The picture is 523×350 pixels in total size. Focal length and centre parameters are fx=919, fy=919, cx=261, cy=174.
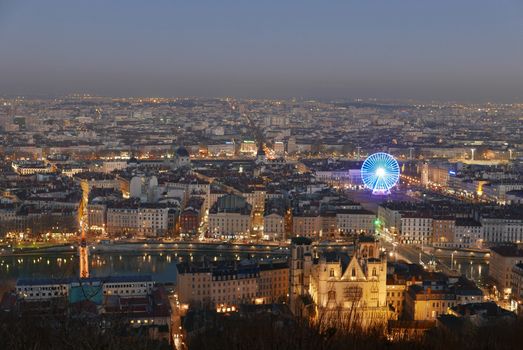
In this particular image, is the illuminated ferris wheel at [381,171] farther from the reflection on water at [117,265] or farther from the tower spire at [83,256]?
the tower spire at [83,256]

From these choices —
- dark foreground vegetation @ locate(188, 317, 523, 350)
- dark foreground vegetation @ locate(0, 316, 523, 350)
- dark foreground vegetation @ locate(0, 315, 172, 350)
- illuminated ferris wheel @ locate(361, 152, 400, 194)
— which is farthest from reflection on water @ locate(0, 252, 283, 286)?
illuminated ferris wheel @ locate(361, 152, 400, 194)

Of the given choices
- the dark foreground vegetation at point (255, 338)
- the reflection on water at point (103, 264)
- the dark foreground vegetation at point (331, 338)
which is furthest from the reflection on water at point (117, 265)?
the dark foreground vegetation at point (255, 338)

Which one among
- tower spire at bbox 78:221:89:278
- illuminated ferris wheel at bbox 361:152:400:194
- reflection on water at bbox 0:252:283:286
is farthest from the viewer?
illuminated ferris wheel at bbox 361:152:400:194

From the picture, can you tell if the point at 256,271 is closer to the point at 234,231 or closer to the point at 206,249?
the point at 206,249

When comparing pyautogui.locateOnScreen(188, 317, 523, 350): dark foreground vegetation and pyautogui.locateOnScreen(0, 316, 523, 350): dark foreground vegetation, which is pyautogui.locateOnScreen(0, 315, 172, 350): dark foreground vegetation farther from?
pyautogui.locateOnScreen(188, 317, 523, 350): dark foreground vegetation

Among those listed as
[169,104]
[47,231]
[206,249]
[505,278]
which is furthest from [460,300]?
[169,104]

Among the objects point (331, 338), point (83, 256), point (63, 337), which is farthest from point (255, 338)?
point (83, 256)
